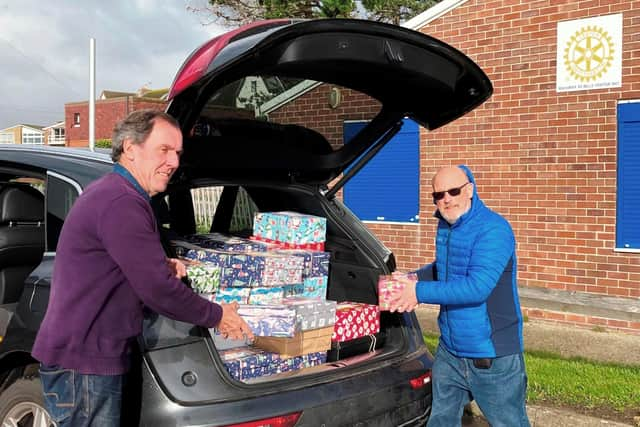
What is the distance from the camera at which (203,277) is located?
2926mm

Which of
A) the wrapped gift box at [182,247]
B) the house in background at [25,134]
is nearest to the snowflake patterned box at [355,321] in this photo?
the wrapped gift box at [182,247]

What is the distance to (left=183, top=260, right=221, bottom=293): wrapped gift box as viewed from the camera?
2.88 meters

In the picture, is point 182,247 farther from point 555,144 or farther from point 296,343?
point 555,144

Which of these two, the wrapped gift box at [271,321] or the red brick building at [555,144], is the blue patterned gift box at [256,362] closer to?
the wrapped gift box at [271,321]

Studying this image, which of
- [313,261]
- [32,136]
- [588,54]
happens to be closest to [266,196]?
[313,261]

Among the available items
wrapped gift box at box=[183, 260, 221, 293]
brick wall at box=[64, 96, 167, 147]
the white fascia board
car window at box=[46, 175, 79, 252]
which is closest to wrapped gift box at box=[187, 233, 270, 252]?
wrapped gift box at box=[183, 260, 221, 293]

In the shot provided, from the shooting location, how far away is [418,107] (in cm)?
372

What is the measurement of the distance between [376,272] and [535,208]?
474 centimetres

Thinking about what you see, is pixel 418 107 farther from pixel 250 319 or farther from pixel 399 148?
pixel 399 148

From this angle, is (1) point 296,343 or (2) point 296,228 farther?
(2) point 296,228

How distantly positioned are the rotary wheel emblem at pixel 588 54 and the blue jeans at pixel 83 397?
22.0ft

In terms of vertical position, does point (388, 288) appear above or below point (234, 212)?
below

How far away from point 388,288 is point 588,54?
17.7 feet

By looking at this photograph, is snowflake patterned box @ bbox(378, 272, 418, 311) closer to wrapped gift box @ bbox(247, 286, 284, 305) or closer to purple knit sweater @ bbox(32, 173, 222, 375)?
wrapped gift box @ bbox(247, 286, 284, 305)
